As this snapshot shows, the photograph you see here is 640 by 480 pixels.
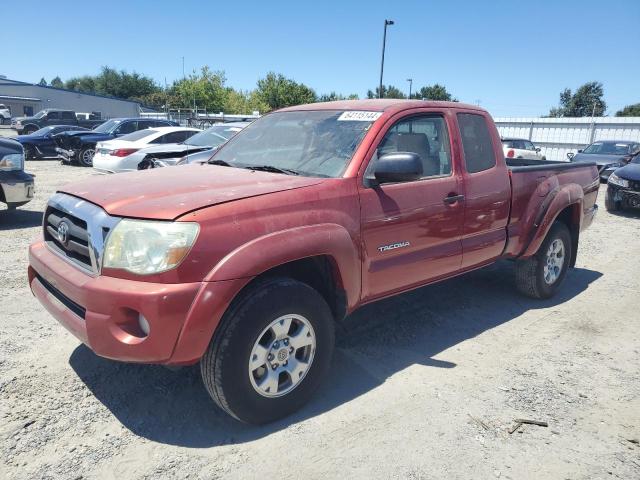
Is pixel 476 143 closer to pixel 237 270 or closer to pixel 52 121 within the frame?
pixel 237 270

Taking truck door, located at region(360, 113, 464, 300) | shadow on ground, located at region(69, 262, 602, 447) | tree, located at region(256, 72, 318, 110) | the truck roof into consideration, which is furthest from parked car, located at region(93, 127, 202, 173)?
tree, located at region(256, 72, 318, 110)

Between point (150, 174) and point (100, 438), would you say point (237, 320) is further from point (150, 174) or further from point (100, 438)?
point (150, 174)

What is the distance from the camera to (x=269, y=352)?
2.81 meters

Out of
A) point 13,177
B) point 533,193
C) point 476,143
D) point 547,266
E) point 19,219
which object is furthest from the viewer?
point 19,219

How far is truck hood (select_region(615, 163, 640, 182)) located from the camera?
10587mm

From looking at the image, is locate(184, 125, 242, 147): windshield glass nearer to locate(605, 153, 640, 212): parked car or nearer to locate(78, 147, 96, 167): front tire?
locate(78, 147, 96, 167): front tire

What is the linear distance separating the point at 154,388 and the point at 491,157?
130 inches

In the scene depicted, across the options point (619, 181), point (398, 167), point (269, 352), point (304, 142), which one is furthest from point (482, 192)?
point (619, 181)

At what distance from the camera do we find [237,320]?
8.54 ft

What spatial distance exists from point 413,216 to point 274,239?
1.23 meters

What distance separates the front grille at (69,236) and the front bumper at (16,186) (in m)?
4.74

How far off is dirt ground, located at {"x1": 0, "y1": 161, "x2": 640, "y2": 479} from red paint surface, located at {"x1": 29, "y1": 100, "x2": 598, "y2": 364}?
22.4 inches

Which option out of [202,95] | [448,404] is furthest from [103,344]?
[202,95]

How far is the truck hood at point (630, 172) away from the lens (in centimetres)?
1059
